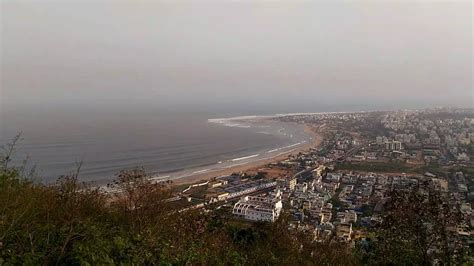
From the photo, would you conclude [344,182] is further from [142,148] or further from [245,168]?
[142,148]

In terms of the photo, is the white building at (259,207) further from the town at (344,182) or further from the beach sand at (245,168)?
the beach sand at (245,168)

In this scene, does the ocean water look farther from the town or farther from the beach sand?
the town

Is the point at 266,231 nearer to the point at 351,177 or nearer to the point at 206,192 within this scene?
the point at 206,192

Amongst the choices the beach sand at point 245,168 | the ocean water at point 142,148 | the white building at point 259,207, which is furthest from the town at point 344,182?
the ocean water at point 142,148

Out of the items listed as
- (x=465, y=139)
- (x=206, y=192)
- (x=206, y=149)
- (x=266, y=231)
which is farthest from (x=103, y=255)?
(x=465, y=139)

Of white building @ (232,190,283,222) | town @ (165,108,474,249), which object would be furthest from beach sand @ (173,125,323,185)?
white building @ (232,190,283,222)

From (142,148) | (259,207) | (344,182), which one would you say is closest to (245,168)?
(344,182)
